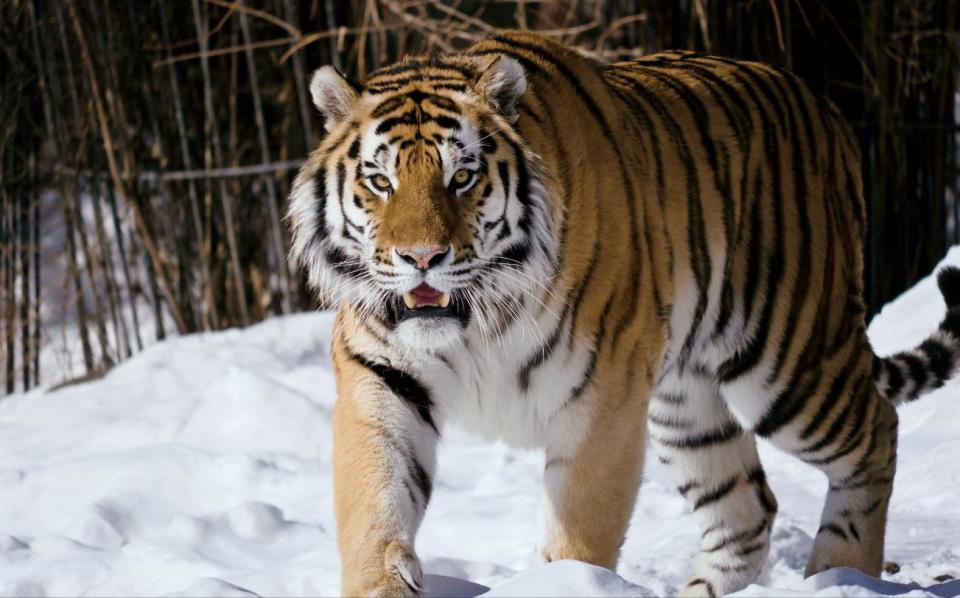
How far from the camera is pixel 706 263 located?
2473 mm

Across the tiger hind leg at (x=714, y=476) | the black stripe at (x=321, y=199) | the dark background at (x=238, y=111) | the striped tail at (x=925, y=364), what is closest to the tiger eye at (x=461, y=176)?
the black stripe at (x=321, y=199)

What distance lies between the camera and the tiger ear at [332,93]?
86.4 inches

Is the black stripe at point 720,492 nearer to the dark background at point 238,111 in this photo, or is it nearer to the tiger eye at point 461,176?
the tiger eye at point 461,176

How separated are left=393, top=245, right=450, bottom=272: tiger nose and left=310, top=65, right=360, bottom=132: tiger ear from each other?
383 mm

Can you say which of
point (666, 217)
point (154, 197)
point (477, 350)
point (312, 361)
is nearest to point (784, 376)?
point (666, 217)

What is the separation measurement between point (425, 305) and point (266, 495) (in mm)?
1609

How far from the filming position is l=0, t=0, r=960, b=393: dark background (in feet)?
14.1

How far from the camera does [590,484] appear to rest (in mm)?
2162

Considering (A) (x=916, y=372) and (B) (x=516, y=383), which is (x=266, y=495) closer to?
(B) (x=516, y=383)

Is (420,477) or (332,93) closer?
(420,477)

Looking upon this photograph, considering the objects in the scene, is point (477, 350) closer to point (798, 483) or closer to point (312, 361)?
point (798, 483)

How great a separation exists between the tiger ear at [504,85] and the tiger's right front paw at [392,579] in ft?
2.55

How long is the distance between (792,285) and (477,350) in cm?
80

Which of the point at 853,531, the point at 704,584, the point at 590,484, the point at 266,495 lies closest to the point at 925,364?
the point at 853,531
